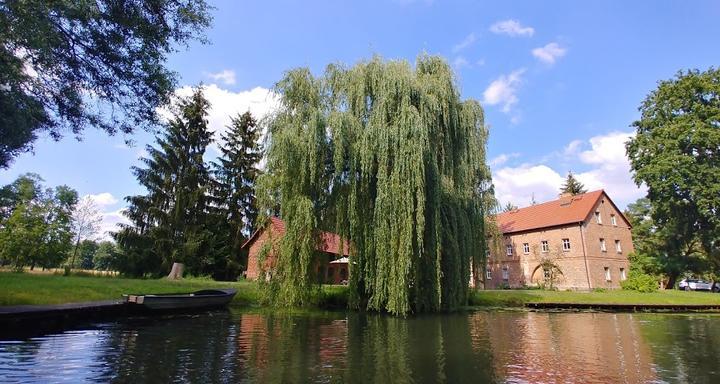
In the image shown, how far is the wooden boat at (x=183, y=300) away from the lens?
1625cm

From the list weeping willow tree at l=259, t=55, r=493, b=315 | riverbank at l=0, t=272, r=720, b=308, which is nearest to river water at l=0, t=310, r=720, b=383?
weeping willow tree at l=259, t=55, r=493, b=315

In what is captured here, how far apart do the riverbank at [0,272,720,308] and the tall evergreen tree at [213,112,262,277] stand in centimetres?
803

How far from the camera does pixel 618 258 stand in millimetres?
36688

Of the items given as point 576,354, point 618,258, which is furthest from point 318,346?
point 618,258

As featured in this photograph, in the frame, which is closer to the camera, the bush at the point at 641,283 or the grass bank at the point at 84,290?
the grass bank at the point at 84,290

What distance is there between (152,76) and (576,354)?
39.2 ft

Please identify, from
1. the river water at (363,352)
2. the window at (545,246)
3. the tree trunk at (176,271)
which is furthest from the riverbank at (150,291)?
the window at (545,246)

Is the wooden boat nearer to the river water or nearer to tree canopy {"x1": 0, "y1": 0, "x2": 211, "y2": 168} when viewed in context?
the river water

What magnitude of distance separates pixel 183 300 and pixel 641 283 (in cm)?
3045

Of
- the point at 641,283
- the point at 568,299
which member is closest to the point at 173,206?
the point at 568,299

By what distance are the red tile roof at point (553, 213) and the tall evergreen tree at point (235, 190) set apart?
2446 cm

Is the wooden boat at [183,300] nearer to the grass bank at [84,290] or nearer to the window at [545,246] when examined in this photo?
the grass bank at [84,290]

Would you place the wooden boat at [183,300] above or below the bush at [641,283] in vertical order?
below

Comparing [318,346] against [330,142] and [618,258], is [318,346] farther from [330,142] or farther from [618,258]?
[618,258]
